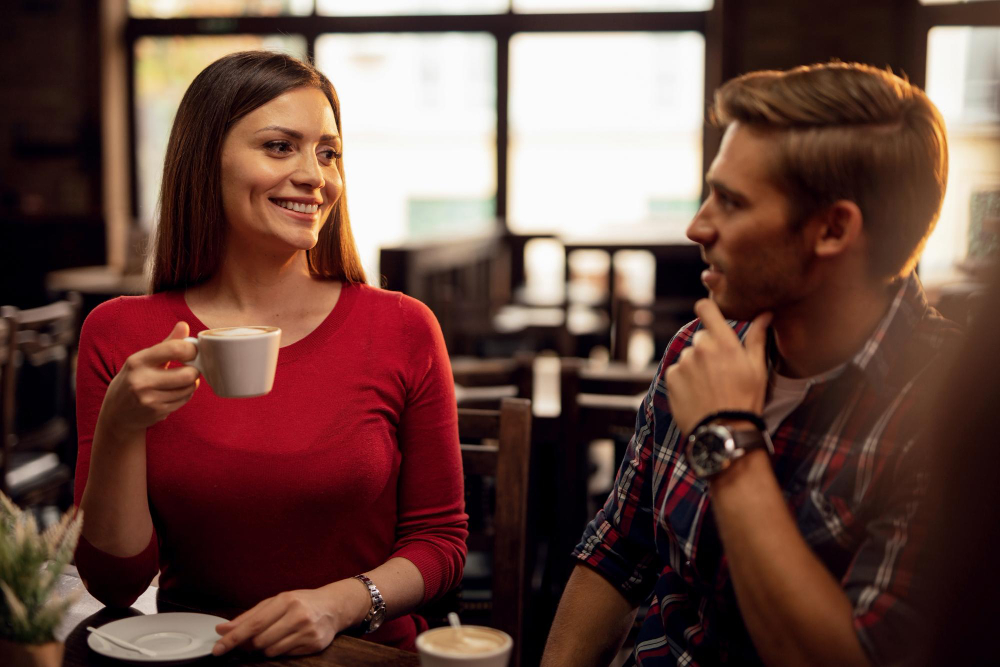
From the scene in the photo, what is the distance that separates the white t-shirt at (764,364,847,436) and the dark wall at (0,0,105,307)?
6.70m

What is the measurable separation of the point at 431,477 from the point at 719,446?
1.92 ft

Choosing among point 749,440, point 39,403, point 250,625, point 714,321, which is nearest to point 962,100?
point 39,403

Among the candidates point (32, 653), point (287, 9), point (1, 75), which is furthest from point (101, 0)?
point (32, 653)

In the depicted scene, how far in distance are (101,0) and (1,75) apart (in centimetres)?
96

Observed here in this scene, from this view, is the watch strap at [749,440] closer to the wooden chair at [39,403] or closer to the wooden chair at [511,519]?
the wooden chair at [511,519]

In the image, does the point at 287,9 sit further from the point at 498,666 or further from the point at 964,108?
the point at 498,666

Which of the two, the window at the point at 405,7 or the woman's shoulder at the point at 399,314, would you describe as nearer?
the woman's shoulder at the point at 399,314

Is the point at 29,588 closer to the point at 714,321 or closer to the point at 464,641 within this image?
the point at 464,641

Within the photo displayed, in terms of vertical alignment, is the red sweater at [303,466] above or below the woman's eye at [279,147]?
below

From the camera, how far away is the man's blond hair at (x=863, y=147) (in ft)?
3.32

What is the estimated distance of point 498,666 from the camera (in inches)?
32.6

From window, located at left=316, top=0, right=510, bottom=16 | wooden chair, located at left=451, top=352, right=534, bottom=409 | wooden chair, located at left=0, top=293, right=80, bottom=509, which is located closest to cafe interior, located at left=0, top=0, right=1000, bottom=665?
window, located at left=316, top=0, right=510, bottom=16

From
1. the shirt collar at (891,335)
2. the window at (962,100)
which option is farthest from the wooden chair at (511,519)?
the window at (962,100)

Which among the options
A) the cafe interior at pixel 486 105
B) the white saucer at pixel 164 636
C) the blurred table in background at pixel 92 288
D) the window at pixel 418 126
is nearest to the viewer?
the white saucer at pixel 164 636
